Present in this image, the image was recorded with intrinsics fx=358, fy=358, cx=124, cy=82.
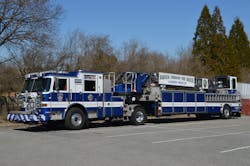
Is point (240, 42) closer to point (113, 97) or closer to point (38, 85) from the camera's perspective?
point (113, 97)

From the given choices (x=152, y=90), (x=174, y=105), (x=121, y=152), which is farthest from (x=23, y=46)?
(x=121, y=152)

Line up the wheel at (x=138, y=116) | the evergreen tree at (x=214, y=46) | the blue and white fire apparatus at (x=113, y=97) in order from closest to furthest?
the blue and white fire apparatus at (x=113, y=97), the wheel at (x=138, y=116), the evergreen tree at (x=214, y=46)

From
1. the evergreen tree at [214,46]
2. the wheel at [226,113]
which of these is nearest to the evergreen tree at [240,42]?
the evergreen tree at [214,46]

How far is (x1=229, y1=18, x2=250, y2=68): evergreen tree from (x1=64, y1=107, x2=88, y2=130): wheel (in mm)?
49668

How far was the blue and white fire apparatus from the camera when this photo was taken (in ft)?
56.5

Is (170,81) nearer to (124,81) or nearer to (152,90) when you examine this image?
(152,90)

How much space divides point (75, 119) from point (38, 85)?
249 cm

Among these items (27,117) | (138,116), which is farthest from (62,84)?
(138,116)

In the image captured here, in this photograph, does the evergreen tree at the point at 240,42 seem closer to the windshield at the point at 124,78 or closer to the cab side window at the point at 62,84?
the windshield at the point at 124,78

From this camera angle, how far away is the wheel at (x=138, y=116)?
69.2ft

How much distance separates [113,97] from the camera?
65.4 ft

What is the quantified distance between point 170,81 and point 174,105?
158 cm

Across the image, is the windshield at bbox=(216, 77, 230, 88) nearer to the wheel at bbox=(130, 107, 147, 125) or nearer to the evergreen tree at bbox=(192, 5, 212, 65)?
the wheel at bbox=(130, 107, 147, 125)

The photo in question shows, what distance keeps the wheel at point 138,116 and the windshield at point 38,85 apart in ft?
19.5
